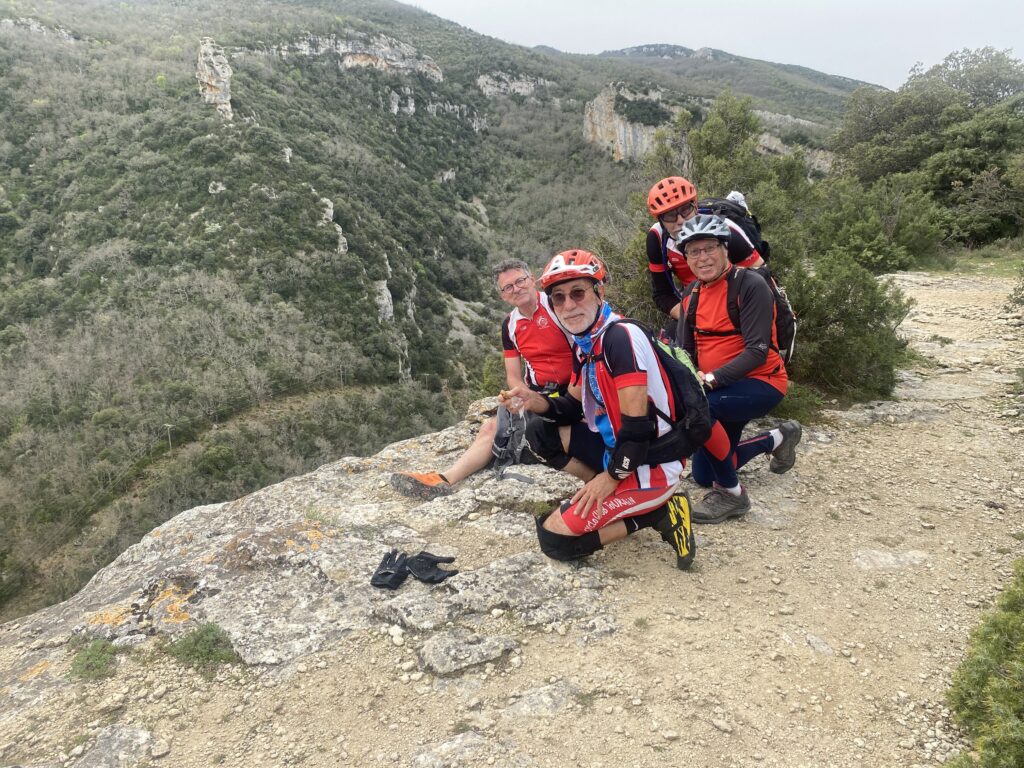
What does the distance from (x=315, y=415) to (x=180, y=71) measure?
45.3m

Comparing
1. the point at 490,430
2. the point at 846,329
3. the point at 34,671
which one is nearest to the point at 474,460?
the point at 490,430

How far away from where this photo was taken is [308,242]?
127ft

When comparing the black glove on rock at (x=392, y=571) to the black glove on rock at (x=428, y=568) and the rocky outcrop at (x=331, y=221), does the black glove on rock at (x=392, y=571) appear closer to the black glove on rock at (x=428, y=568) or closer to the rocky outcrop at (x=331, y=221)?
the black glove on rock at (x=428, y=568)

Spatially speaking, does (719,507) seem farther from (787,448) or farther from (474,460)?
(474,460)

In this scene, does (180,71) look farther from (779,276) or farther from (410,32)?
(410,32)

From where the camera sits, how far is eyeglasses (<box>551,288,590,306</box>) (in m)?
2.45

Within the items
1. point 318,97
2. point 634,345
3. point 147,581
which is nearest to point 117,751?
point 147,581

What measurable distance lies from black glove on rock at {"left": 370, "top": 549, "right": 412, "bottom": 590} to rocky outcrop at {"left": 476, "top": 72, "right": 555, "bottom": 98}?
113m

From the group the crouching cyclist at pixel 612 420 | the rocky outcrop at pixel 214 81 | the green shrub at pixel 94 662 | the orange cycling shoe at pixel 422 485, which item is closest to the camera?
the crouching cyclist at pixel 612 420

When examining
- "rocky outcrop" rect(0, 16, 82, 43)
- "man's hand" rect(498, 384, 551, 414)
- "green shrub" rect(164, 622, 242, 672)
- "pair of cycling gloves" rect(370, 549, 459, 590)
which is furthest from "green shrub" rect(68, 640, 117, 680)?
"rocky outcrop" rect(0, 16, 82, 43)

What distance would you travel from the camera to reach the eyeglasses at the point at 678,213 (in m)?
3.47

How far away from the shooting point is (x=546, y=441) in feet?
10.2

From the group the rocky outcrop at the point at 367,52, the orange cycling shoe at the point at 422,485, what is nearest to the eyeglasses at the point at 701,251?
the orange cycling shoe at the point at 422,485

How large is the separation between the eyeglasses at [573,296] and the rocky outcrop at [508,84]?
11243cm
